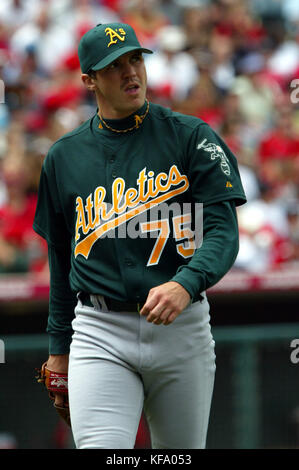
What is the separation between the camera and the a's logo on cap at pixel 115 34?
3.04 meters

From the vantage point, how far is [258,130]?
8.98m

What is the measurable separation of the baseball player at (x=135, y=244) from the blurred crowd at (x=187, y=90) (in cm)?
329

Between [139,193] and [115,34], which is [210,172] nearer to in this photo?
[139,193]

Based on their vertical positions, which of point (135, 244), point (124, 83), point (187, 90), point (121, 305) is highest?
point (187, 90)

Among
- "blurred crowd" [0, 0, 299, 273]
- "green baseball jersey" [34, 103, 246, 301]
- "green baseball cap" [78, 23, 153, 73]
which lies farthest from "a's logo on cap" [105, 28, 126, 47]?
"blurred crowd" [0, 0, 299, 273]

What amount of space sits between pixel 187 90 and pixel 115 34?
6216 mm

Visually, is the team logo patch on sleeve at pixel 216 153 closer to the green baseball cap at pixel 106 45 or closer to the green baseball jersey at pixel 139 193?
the green baseball jersey at pixel 139 193

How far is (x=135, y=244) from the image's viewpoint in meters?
3.04

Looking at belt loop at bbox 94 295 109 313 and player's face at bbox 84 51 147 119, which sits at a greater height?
player's face at bbox 84 51 147 119

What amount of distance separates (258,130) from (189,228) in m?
6.08

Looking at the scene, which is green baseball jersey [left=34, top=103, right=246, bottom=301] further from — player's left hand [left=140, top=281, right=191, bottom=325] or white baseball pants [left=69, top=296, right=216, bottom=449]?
player's left hand [left=140, top=281, right=191, bottom=325]

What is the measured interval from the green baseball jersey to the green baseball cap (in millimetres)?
238

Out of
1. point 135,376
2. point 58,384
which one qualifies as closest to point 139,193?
point 135,376

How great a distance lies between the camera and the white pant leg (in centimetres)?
293
